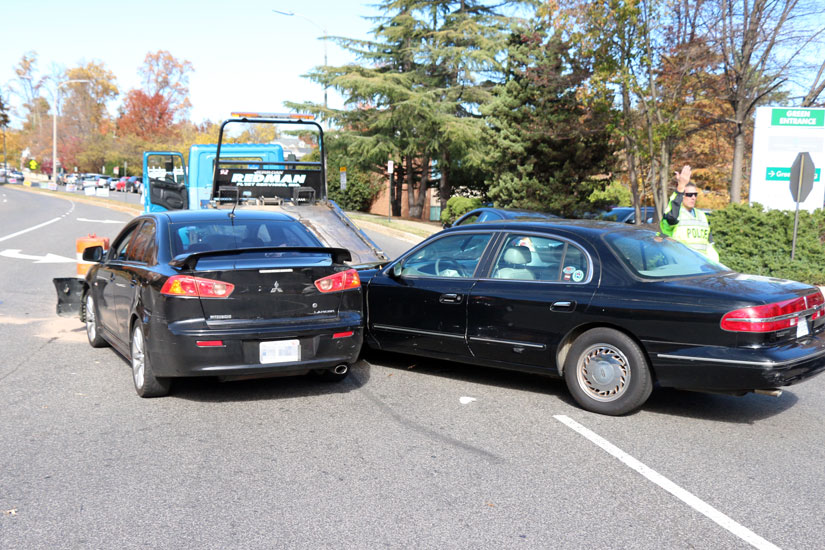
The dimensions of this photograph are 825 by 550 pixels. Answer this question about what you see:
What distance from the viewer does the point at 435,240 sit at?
280 inches

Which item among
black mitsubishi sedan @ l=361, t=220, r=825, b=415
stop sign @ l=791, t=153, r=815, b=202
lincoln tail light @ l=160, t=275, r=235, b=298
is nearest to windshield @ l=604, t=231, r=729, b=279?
black mitsubishi sedan @ l=361, t=220, r=825, b=415

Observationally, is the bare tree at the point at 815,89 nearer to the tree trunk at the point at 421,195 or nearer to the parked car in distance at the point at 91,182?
the tree trunk at the point at 421,195

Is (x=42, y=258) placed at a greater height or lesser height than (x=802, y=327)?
lesser

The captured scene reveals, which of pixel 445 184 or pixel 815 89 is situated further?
pixel 445 184

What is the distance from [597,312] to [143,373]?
3624 millimetres

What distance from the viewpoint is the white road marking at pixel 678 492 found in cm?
375

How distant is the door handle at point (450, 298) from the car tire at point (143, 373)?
2.40m

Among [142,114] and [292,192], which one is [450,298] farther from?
[142,114]

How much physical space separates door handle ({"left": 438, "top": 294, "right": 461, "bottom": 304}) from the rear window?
4.49ft

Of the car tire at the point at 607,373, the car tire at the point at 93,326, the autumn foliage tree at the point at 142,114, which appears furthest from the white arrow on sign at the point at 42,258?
the autumn foliage tree at the point at 142,114

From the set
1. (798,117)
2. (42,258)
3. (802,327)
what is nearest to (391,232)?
(42,258)

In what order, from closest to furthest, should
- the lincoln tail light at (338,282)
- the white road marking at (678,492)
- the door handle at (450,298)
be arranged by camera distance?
the white road marking at (678,492)
the lincoln tail light at (338,282)
the door handle at (450,298)

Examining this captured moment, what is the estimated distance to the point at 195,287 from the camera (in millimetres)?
5691

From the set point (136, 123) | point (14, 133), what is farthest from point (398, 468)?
point (14, 133)
